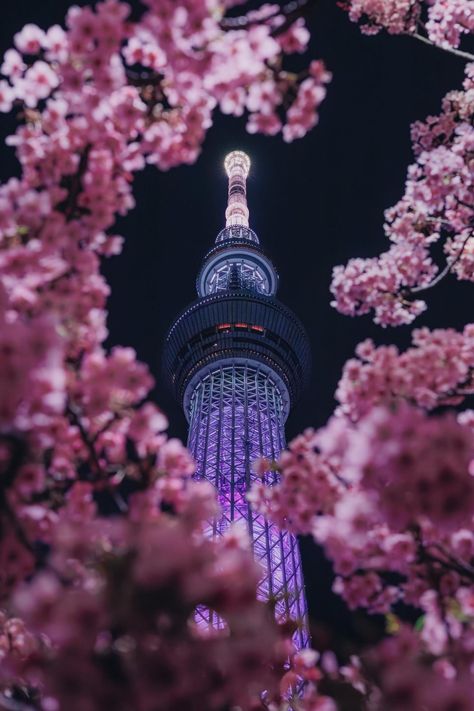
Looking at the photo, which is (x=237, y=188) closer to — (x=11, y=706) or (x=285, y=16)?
(x=285, y=16)

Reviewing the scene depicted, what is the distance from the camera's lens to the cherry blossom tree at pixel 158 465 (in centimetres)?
208

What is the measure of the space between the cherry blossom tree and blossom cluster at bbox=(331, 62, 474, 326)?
34.0 inches

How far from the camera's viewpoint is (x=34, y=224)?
3818 mm

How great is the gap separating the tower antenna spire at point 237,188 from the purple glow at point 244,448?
15087mm

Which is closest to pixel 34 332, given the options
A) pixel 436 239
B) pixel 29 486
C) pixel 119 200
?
pixel 29 486

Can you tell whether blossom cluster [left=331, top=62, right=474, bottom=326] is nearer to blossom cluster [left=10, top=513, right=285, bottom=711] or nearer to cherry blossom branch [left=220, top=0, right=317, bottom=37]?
cherry blossom branch [left=220, top=0, right=317, bottom=37]

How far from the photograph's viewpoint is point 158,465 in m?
3.54

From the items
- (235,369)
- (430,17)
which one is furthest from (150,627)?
(235,369)

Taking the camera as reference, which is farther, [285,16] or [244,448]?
[244,448]

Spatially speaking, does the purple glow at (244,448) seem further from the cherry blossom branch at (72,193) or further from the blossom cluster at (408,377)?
the cherry blossom branch at (72,193)

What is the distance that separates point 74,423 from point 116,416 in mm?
267

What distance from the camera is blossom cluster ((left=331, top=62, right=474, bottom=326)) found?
630 cm

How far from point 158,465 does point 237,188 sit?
45.6m

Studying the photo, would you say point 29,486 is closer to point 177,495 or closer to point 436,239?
point 177,495
